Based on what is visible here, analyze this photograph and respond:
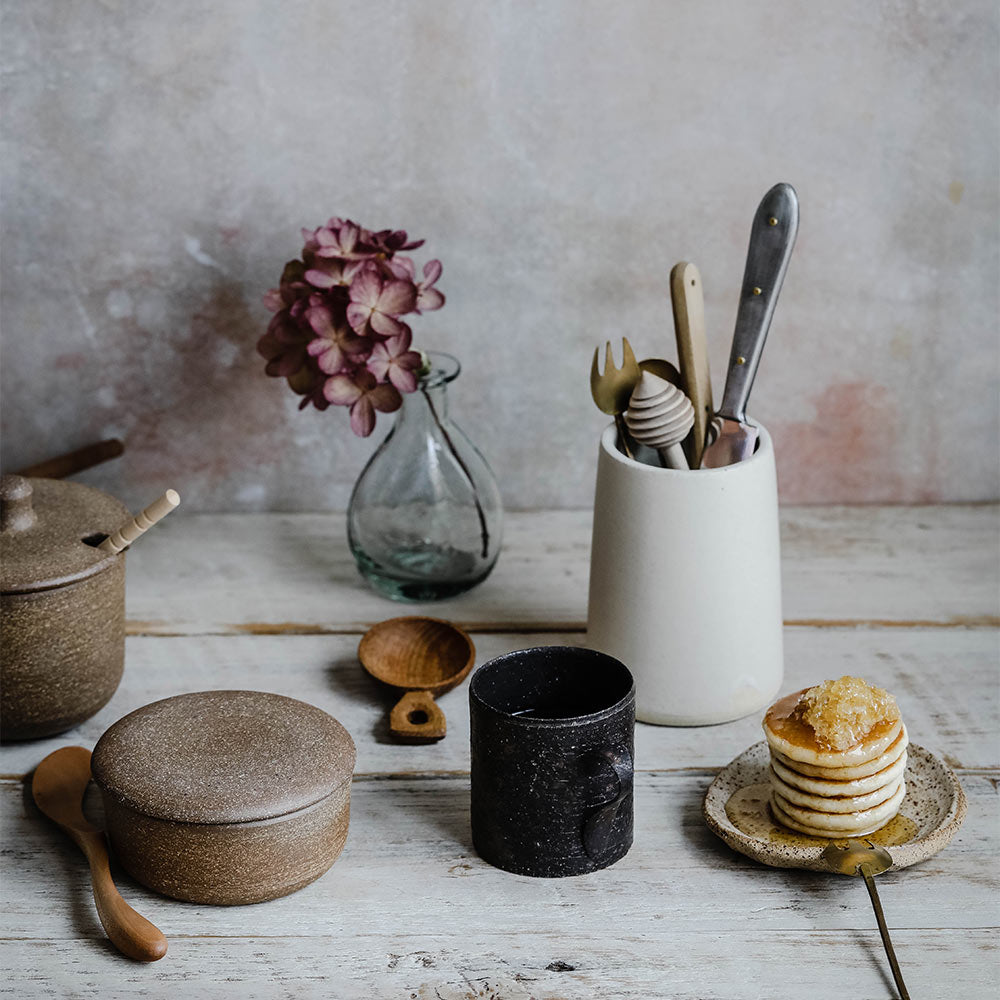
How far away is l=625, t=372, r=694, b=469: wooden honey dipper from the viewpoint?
78 cm

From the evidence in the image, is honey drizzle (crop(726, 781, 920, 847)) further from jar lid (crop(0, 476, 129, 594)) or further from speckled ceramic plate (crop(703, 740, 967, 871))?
jar lid (crop(0, 476, 129, 594))

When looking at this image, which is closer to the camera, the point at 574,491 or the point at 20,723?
the point at 20,723

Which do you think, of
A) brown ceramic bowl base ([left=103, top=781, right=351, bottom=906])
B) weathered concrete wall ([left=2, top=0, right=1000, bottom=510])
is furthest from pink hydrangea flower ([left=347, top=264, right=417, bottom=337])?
brown ceramic bowl base ([left=103, top=781, right=351, bottom=906])

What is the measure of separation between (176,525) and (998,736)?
0.70 metres

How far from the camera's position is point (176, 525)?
3.67 ft

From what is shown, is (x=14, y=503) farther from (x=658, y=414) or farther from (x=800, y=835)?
(x=800, y=835)

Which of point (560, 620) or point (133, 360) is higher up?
Answer: point (133, 360)

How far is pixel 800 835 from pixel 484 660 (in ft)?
0.92

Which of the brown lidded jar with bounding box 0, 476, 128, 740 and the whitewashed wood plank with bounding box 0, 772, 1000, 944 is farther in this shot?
the brown lidded jar with bounding box 0, 476, 128, 740

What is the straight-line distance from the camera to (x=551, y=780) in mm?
647

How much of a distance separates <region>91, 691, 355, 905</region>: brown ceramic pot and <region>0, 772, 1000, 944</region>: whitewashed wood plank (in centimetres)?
2

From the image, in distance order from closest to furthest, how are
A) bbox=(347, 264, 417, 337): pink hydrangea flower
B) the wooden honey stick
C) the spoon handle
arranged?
the spoon handle < bbox=(347, 264, 417, 337): pink hydrangea flower < the wooden honey stick

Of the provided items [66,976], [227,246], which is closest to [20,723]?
[66,976]

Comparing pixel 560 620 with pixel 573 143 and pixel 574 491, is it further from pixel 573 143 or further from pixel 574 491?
pixel 573 143
